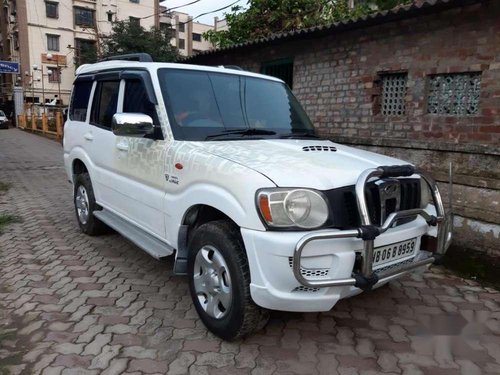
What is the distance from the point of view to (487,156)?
4.39 metres

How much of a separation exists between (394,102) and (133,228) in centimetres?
419

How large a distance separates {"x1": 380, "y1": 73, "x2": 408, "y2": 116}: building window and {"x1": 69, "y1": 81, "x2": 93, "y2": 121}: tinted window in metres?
4.07

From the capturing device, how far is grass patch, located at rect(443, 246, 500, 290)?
13.5ft

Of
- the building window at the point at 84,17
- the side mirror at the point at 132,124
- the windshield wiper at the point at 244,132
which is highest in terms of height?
the building window at the point at 84,17

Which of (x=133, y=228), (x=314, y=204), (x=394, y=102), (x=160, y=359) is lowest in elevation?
(x=160, y=359)

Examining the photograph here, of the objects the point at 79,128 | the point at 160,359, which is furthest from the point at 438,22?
the point at 160,359

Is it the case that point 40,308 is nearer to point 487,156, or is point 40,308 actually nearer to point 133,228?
point 133,228

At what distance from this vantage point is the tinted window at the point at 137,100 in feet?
11.5

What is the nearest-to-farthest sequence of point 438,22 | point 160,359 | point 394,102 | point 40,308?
point 160,359
point 40,308
point 438,22
point 394,102

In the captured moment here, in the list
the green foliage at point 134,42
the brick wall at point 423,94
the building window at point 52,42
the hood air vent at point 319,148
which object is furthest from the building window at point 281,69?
the building window at point 52,42

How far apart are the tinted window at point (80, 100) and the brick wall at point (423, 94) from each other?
11.1 ft

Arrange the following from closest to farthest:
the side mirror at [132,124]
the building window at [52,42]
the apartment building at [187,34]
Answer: the side mirror at [132,124], the building window at [52,42], the apartment building at [187,34]

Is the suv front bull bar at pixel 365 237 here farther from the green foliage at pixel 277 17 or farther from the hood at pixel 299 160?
the green foliage at pixel 277 17

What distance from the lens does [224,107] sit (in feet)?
11.9
